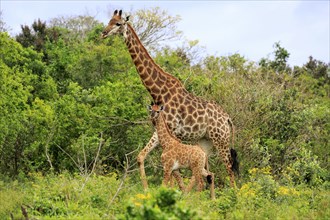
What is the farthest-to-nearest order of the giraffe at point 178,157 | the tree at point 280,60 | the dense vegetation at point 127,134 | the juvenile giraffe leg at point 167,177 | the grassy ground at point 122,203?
1. the tree at point 280,60
2. the dense vegetation at point 127,134
3. the giraffe at point 178,157
4. the juvenile giraffe leg at point 167,177
5. the grassy ground at point 122,203

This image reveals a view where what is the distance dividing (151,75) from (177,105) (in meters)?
0.76

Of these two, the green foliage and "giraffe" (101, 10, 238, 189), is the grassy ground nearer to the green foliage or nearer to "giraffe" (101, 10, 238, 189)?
"giraffe" (101, 10, 238, 189)

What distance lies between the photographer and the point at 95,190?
11461 mm

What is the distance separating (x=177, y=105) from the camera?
43.7 feet

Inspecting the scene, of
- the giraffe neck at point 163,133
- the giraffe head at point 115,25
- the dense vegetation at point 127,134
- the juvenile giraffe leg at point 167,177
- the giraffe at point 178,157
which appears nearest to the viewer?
the juvenile giraffe leg at point 167,177

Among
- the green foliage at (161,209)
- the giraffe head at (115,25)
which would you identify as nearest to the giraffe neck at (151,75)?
the giraffe head at (115,25)

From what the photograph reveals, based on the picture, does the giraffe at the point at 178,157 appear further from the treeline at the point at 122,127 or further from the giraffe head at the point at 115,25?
the treeline at the point at 122,127

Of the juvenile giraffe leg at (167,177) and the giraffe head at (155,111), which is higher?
the giraffe head at (155,111)

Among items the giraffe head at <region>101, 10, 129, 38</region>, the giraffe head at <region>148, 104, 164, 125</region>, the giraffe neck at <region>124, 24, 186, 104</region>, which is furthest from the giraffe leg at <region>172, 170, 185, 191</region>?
the giraffe head at <region>101, 10, 129, 38</region>

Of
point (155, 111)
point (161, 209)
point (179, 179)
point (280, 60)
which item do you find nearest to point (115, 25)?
point (155, 111)

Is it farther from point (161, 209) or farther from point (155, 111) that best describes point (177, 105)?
point (161, 209)

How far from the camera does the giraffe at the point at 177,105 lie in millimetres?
13203

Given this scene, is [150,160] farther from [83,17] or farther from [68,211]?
[83,17]

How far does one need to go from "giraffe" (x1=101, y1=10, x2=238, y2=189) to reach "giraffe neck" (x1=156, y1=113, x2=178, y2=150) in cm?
56
